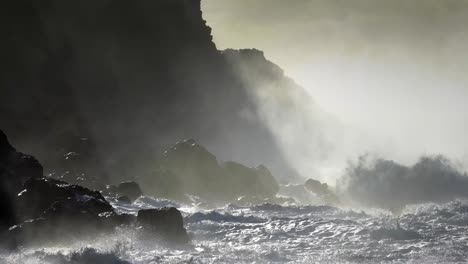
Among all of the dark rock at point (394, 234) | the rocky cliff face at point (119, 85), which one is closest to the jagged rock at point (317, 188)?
the rocky cliff face at point (119, 85)

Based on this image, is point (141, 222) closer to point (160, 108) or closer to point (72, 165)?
point (72, 165)

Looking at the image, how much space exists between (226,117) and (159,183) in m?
74.2

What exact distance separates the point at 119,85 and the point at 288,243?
87.1 metres

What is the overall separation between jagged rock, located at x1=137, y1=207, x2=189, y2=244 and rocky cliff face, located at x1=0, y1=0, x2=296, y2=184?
37249mm

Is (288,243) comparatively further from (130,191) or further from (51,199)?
(130,191)

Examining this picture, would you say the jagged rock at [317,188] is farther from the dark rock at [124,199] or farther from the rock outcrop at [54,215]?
the rock outcrop at [54,215]

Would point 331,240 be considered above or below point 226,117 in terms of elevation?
below

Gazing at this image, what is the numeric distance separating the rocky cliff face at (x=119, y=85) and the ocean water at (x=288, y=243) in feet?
119

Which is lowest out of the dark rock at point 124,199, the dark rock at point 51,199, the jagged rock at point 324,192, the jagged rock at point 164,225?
the jagged rock at point 164,225

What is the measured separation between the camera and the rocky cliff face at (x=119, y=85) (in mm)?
100438

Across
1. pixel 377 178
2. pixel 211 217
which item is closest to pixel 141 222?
pixel 211 217

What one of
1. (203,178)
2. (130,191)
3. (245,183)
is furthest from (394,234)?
(203,178)

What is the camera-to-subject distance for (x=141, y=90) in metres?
127

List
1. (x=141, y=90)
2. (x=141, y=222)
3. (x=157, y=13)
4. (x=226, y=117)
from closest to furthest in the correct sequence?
(x=141, y=222), (x=141, y=90), (x=157, y=13), (x=226, y=117)
